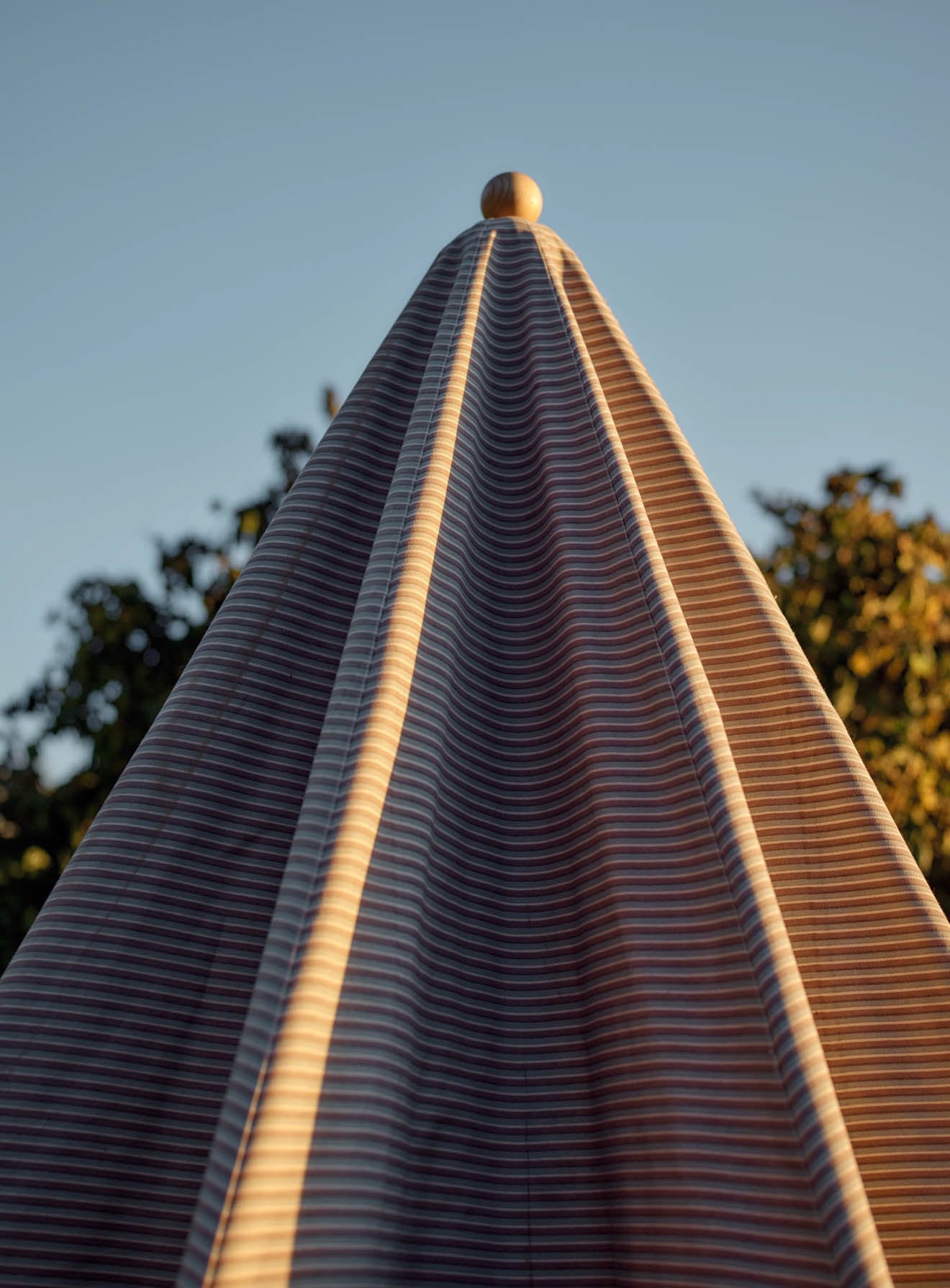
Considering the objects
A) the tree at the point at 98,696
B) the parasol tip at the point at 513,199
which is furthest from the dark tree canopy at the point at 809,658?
the parasol tip at the point at 513,199

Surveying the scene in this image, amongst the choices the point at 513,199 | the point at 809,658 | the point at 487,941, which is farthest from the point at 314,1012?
the point at 809,658

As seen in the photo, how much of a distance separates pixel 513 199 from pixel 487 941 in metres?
0.86

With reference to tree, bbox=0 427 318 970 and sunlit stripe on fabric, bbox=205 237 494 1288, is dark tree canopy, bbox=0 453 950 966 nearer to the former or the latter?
tree, bbox=0 427 318 970

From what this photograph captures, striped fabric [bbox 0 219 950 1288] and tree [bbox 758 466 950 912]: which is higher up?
tree [bbox 758 466 950 912]

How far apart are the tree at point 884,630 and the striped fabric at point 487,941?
2.86 ft

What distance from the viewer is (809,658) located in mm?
1580

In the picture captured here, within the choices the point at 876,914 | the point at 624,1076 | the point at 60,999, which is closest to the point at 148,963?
the point at 60,999

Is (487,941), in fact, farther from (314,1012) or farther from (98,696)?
(98,696)

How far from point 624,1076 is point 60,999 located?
0.37 metres

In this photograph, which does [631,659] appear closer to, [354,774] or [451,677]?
[451,677]

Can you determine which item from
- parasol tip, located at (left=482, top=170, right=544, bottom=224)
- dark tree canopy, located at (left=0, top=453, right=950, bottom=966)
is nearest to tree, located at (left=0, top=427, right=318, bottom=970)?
dark tree canopy, located at (left=0, top=453, right=950, bottom=966)

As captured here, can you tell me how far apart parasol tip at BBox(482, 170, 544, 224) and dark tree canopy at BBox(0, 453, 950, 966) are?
32.3 inches

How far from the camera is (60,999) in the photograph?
1.81 ft

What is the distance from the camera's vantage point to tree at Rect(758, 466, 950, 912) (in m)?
1.44
